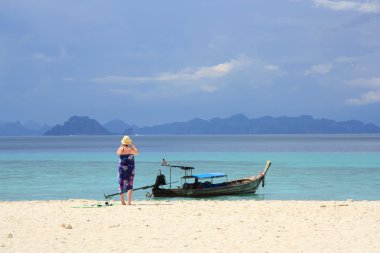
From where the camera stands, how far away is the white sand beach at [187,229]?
409 inches

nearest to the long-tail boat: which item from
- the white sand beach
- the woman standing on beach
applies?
the woman standing on beach

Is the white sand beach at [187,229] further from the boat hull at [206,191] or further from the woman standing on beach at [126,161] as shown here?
the boat hull at [206,191]

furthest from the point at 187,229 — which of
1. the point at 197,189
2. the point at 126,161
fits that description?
the point at 197,189

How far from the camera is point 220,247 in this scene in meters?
10.4

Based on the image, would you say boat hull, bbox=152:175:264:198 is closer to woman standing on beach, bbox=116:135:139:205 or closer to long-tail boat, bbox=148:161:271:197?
long-tail boat, bbox=148:161:271:197

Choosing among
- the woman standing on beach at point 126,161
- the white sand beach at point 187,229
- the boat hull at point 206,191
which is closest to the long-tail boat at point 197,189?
the boat hull at point 206,191

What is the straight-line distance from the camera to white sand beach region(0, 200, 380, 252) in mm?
10398

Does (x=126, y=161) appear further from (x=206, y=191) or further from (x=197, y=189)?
(x=206, y=191)

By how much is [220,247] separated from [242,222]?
3.18 meters

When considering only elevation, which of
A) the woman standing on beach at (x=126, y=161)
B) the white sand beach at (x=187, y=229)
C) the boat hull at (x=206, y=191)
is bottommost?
the boat hull at (x=206, y=191)

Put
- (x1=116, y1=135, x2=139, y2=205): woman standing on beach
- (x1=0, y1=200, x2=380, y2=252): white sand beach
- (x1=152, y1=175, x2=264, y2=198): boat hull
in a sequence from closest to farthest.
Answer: (x1=0, y1=200, x2=380, y2=252): white sand beach, (x1=116, y1=135, x2=139, y2=205): woman standing on beach, (x1=152, y1=175, x2=264, y2=198): boat hull

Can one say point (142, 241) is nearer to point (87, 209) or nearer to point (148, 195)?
point (87, 209)

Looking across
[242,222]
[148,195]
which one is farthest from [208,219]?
[148,195]

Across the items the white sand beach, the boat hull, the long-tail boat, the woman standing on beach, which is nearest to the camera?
the white sand beach
